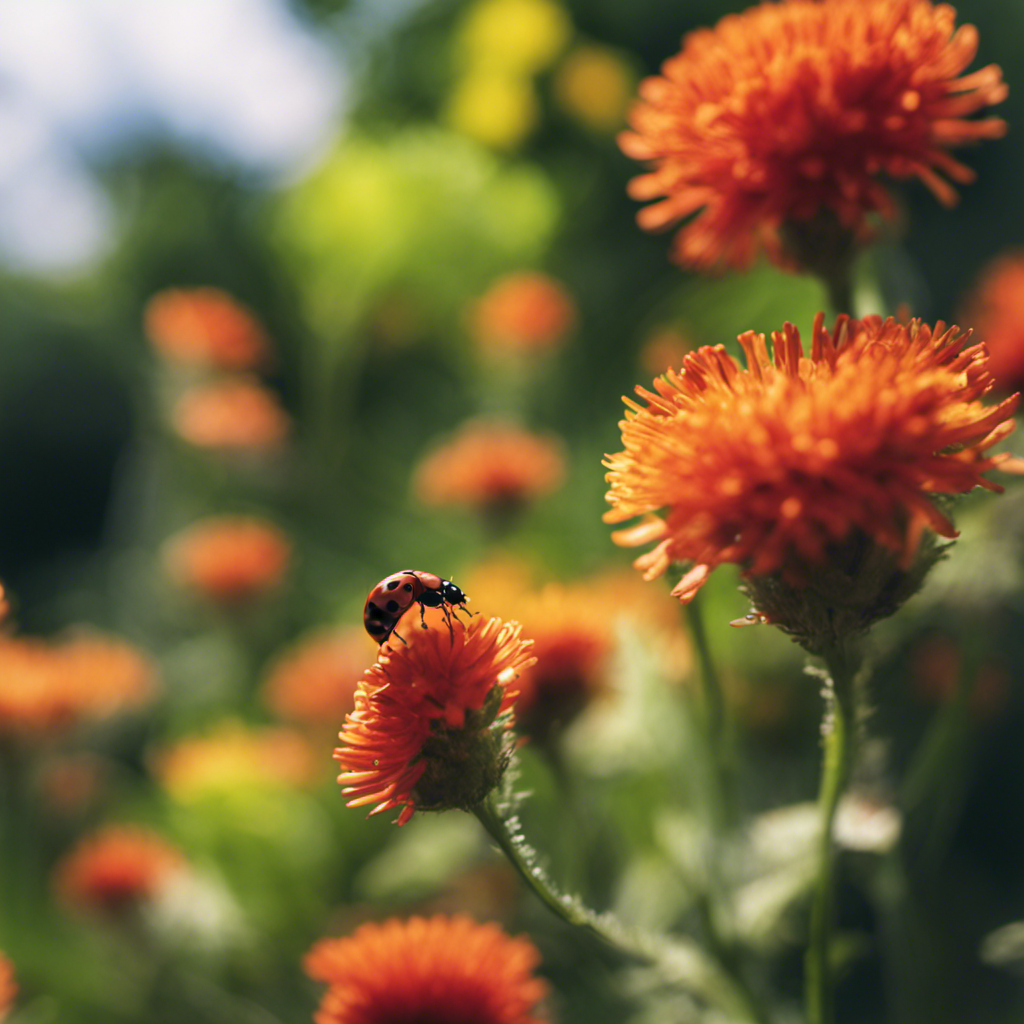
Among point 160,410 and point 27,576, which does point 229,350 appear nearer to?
point 160,410

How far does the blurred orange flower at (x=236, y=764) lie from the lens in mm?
617

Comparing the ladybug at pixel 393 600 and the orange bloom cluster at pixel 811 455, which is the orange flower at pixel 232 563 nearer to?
the ladybug at pixel 393 600

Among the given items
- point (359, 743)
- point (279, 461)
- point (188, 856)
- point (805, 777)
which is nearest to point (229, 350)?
point (279, 461)

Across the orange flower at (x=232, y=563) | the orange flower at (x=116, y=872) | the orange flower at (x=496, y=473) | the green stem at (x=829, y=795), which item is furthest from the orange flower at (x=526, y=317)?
the green stem at (x=829, y=795)

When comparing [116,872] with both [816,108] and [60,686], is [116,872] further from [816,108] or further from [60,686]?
[816,108]

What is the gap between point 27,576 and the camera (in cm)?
128

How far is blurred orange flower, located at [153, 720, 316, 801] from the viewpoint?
0.62 metres

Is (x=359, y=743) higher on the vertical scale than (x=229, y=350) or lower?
lower

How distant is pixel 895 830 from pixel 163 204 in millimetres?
1344

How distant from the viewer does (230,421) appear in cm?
87

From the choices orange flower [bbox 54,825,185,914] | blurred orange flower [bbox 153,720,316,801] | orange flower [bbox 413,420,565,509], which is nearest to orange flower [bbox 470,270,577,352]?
orange flower [bbox 413,420,565,509]

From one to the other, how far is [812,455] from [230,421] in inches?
29.1

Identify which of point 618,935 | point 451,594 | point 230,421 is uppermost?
point 230,421

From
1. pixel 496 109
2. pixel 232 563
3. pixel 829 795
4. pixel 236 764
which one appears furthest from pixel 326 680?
pixel 496 109
